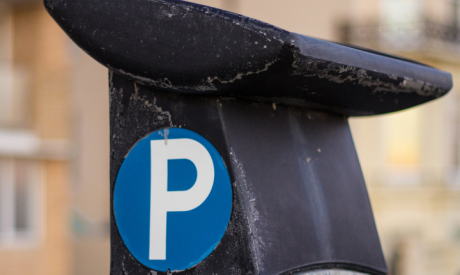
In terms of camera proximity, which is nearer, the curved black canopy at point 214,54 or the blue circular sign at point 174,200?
the curved black canopy at point 214,54

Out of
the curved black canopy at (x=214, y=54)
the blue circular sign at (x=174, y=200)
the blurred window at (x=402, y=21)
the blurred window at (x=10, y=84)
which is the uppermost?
the blurred window at (x=402, y=21)

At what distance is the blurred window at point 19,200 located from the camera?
943cm

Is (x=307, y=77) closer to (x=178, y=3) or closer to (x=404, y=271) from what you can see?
(x=178, y=3)

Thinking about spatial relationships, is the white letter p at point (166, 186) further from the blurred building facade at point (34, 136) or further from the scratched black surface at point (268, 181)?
the blurred building facade at point (34, 136)

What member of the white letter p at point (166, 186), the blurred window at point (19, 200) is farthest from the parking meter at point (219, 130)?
the blurred window at point (19, 200)

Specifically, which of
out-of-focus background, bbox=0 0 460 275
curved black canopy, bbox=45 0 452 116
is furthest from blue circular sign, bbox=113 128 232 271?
out-of-focus background, bbox=0 0 460 275

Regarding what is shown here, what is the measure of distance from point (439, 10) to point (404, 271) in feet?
33.7

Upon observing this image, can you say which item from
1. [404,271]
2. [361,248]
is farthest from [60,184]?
[361,248]

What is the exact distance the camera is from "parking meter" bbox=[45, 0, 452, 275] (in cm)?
110

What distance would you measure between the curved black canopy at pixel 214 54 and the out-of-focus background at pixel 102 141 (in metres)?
4.84

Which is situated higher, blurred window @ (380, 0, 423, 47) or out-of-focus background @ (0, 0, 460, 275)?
blurred window @ (380, 0, 423, 47)

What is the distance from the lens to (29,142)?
30.9 ft

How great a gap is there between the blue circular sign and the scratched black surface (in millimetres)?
19

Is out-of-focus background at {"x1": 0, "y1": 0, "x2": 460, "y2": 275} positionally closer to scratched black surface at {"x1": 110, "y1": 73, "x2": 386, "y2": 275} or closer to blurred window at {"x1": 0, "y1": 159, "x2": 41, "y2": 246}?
blurred window at {"x1": 0, "y1": 159, "x2": 41, "y2": 246}
